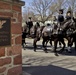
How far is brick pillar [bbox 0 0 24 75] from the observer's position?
559cm

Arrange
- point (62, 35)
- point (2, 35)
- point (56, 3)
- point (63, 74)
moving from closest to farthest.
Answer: point (2, 35)
point (63, 74)
point (62, 35)
point (56, 3)

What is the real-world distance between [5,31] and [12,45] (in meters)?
0.47

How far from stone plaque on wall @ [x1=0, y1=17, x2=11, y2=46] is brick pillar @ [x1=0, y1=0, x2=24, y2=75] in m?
0.11

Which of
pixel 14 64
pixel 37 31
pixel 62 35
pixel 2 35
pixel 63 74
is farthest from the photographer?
pixel 37 31

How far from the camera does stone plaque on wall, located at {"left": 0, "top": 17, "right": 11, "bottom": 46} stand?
5.50 m

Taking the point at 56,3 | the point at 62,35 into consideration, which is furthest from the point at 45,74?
the point at 56,3

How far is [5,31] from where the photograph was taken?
18.2 ft

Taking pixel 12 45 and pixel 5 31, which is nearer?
pixel 5 31

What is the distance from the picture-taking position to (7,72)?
226 inches

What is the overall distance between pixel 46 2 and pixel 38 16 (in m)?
3.27

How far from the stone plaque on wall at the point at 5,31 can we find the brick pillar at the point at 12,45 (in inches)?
4.2

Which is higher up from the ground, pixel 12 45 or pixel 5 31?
pixel 5 31

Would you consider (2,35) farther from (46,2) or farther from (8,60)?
(46,2)

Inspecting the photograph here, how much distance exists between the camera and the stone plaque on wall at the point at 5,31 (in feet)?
18.0
